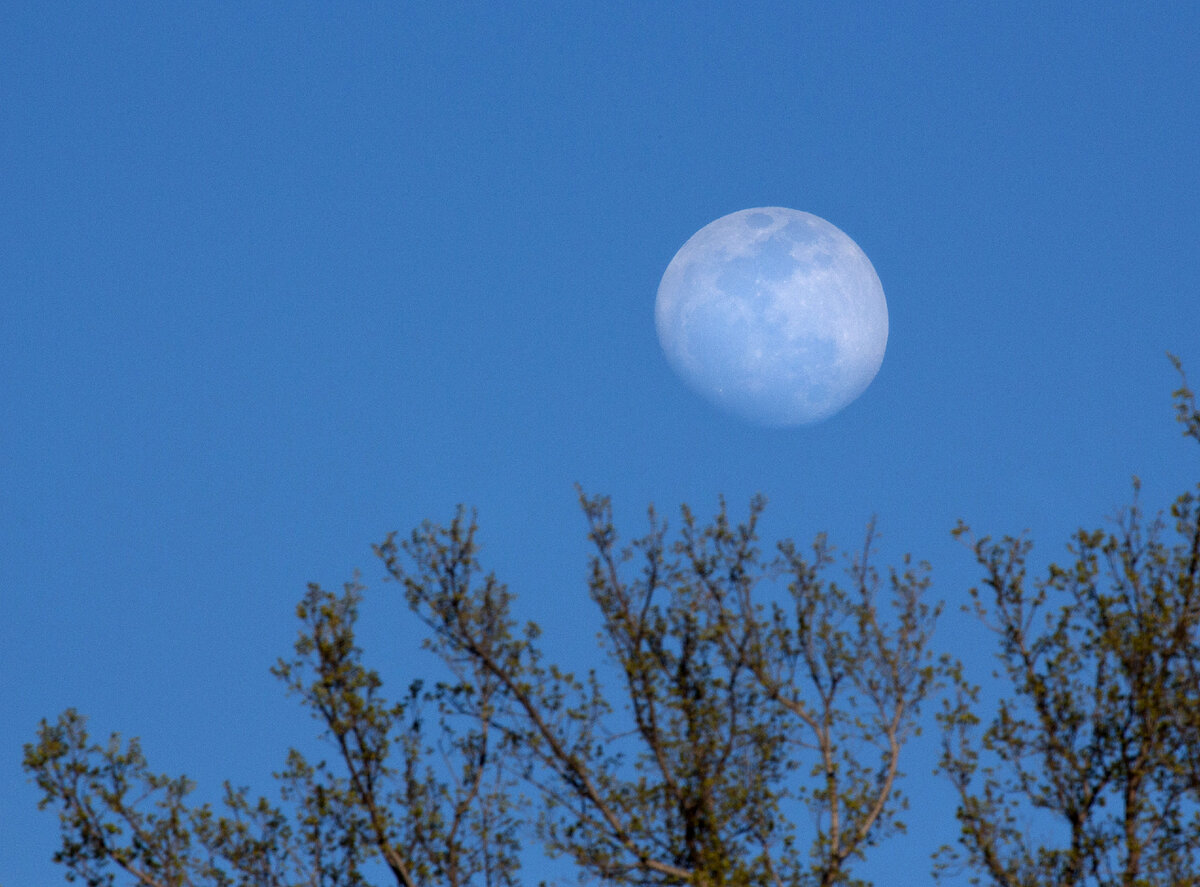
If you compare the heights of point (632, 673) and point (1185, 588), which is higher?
point (1185, 588)

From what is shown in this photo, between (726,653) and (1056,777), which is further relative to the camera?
(726,653)

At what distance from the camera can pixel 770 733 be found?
1939cm

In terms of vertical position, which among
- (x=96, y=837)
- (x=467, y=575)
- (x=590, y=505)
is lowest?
(x=96, y=837)

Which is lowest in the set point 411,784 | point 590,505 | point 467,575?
point 411,784

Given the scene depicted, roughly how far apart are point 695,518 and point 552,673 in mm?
3527

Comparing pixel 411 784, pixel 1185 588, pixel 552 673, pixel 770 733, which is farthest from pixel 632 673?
pixel 1185 588

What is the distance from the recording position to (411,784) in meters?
18.5

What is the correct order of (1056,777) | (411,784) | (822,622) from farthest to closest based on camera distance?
(822,622)
(411,784)
(1056,777)

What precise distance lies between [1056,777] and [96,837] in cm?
1439

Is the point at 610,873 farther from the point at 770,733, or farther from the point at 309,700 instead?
the point at 309,700

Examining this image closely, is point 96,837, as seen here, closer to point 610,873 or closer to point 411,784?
point 411,784

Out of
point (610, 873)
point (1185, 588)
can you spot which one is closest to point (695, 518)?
point (610, 873)

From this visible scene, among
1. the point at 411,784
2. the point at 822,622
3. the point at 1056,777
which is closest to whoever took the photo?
the point at 1056,777

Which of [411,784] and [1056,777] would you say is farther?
[411,784]
